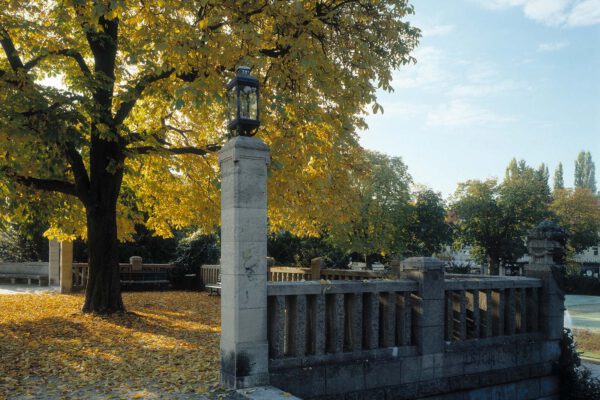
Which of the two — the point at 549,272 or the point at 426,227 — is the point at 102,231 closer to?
the point at 549,272

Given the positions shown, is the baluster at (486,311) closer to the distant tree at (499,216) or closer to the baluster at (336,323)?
the baluster at (336,323)

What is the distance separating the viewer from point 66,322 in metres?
12.0

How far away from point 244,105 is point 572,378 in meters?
8.15

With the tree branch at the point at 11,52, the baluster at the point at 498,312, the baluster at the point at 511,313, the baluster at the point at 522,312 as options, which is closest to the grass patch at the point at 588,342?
the baluster at the point at 522,312

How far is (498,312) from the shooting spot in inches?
372

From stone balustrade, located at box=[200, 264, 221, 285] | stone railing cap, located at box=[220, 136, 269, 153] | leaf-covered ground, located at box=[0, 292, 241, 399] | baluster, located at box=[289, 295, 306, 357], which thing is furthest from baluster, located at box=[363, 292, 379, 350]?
stone balustrade, located at box=[200, 264, 221, 285]

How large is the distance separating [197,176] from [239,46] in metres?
5.82

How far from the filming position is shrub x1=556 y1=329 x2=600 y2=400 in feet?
31.5

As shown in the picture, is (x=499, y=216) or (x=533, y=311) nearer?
(x=533, y=311)

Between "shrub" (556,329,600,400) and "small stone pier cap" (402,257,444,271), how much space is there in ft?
12.3

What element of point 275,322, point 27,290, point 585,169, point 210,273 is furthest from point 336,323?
point 585,169

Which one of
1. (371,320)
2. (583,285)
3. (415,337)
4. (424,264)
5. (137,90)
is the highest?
(137,90)

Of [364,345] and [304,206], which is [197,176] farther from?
[364,345]

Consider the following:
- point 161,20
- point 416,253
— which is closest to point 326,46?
point 161,20
